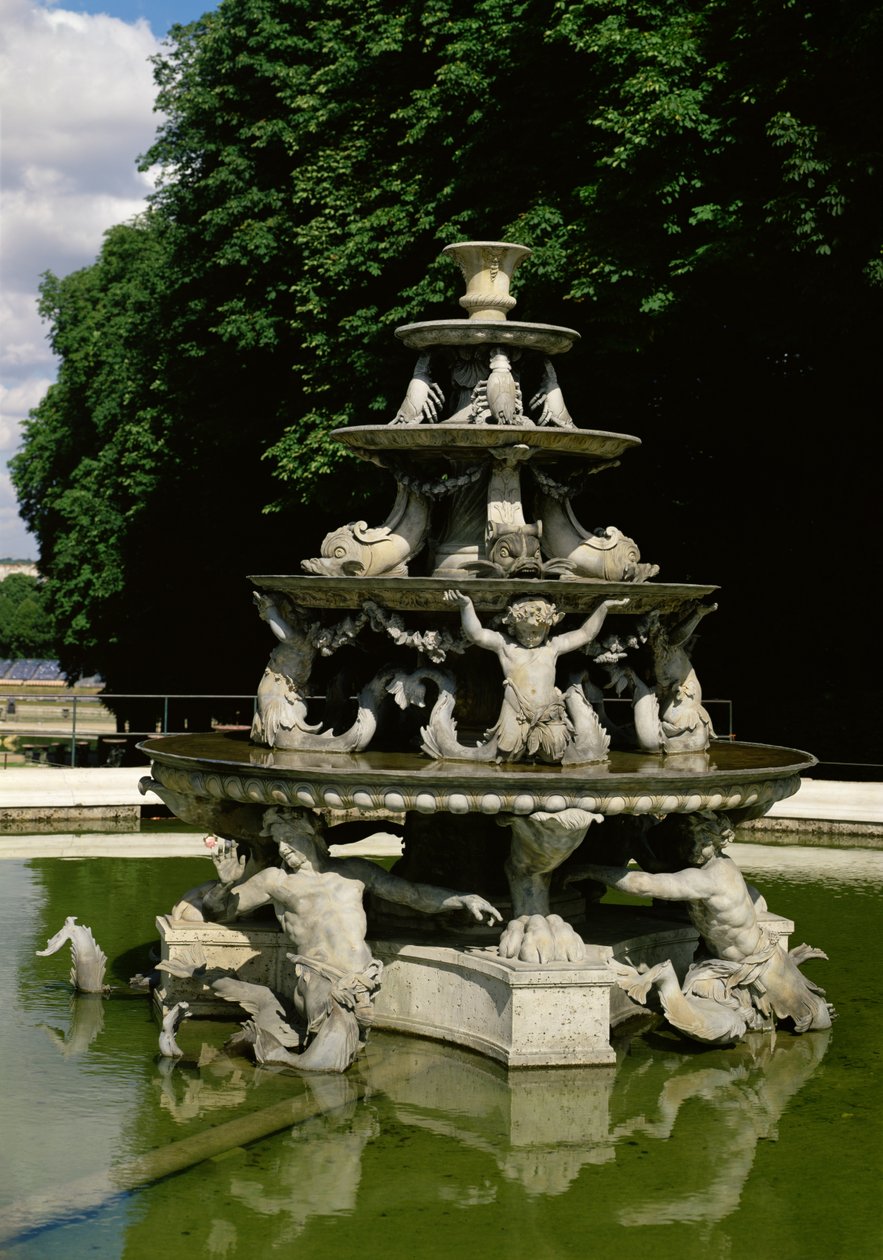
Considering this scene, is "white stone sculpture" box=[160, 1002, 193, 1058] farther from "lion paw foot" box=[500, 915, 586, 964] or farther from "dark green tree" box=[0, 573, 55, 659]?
"dark green tree" box=[0, 573, 55, 659]

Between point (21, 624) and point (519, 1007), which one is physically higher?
point (21, 624)

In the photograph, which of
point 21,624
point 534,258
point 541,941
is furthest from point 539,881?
point 21,624

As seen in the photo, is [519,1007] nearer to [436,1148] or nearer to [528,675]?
[436,1148]

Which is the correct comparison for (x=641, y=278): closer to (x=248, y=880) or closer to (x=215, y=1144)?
(x=248, y=880)

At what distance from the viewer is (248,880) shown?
1142 cm

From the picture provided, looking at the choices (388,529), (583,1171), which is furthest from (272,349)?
(583,1171)

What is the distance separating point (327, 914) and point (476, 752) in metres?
1.44

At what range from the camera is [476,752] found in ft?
37.2

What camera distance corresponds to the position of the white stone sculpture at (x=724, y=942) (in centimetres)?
1096

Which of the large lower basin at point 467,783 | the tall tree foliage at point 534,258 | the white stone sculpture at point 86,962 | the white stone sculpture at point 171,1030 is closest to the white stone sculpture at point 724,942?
the large lower basin at point 467,783

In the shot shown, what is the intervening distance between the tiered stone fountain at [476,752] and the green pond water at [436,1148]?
1.39 feet

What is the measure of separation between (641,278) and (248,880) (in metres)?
15.3

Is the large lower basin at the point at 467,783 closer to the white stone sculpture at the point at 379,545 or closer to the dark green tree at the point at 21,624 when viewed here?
the white stone sculpture at the point at 379,545

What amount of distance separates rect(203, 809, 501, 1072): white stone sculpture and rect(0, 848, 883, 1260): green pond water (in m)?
0.31
